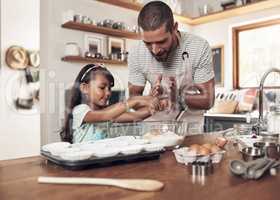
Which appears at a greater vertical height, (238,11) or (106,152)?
(238,11)

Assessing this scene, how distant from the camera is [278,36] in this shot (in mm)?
3402

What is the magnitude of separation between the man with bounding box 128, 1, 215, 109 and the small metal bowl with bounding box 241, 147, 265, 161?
2.34 feet

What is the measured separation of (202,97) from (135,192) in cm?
147

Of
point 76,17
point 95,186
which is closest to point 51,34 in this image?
point 76,17

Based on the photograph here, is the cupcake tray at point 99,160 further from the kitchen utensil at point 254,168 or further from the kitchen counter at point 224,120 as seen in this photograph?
the kitchen counter at point 224,120

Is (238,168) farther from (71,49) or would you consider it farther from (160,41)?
(71,49)

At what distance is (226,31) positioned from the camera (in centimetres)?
380

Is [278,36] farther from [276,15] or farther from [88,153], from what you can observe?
[88,153]

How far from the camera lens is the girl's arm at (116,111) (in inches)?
54.9

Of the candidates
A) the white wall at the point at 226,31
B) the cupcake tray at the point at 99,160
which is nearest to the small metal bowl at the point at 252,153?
the cupcake tray at the point at 99,160

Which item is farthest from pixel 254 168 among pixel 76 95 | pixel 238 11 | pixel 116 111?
pixel 238 11

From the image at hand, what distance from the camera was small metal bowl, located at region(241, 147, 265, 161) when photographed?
36.1 inches

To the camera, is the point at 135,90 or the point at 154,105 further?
the point at 135,90

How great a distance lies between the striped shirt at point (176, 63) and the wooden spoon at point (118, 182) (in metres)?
1.12
